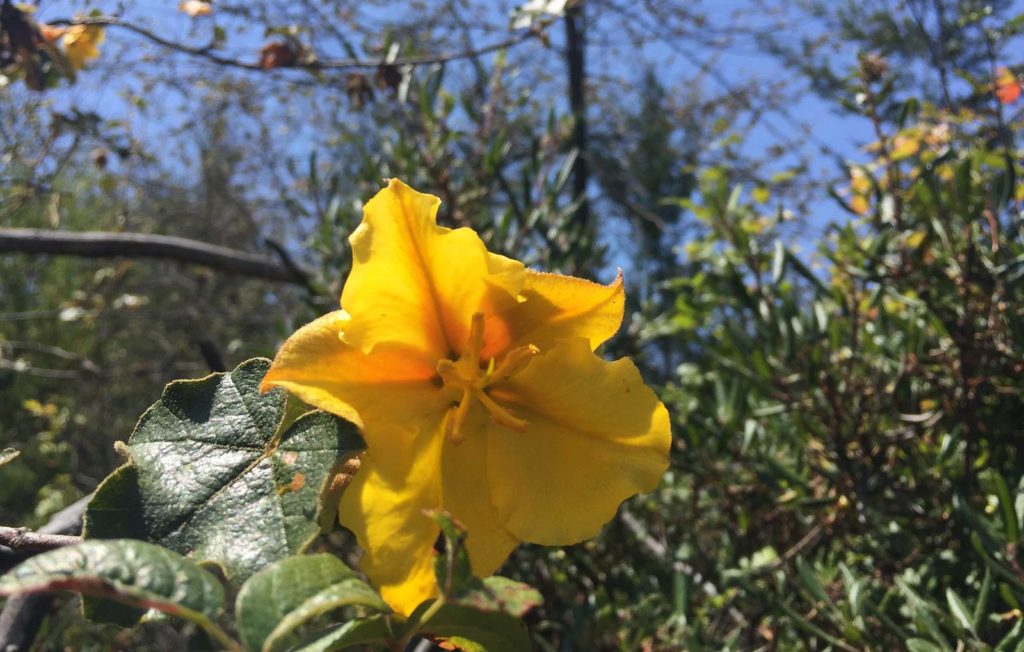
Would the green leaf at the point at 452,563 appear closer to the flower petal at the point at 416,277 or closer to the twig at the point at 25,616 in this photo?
the flower petal at the point at 416,277

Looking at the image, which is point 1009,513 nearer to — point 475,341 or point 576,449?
point 576,449

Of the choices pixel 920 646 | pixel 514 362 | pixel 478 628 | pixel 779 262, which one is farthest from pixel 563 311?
pixel 779 262

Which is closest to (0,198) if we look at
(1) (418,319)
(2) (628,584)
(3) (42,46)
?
(3) (42,46)

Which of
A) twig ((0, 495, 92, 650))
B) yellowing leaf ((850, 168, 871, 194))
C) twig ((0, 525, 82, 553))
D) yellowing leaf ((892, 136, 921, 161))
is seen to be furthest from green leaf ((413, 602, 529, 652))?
yellowing leaf ((850, 168, 871, 194))

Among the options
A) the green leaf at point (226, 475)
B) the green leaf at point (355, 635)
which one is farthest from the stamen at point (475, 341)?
the green leaf at point (355, 635)

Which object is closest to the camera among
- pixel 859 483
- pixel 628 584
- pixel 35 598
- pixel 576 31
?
pixel 35 598

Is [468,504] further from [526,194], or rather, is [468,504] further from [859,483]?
[526,194]
